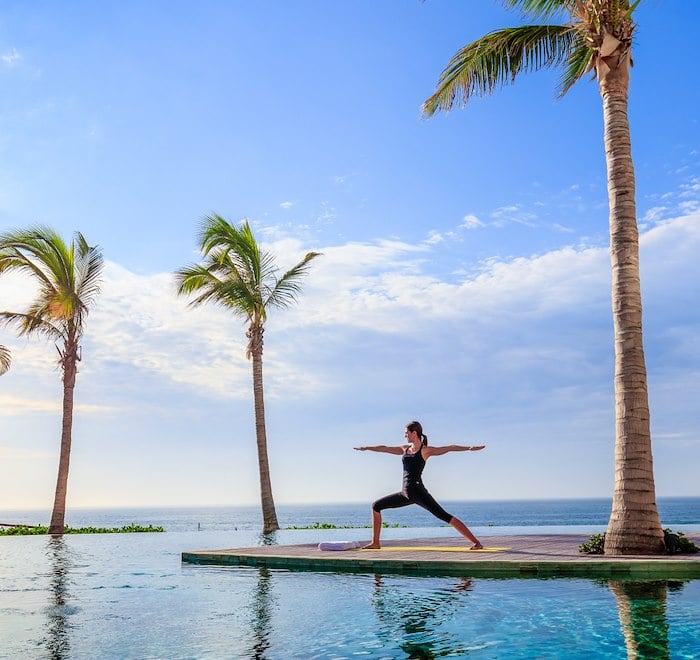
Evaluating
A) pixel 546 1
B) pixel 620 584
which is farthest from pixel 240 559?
pixel 546 1

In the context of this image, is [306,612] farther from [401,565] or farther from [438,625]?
[401,565]

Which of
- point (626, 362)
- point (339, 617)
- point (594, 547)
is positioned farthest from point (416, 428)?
point (339, 617)

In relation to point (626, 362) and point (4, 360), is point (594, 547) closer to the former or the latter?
point (626, 362)

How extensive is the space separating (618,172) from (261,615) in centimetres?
932

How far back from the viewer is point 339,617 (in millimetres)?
7770

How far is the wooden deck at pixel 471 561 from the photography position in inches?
405

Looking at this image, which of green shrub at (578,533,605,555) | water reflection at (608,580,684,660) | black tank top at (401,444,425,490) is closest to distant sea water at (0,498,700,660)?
water reflection at (608,580,684,660)

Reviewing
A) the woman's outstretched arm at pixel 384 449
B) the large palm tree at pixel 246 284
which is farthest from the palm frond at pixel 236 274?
the woman's outstretched arm at pixel 384 449

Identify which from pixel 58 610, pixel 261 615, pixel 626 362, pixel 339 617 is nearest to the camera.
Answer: pixel 339 617

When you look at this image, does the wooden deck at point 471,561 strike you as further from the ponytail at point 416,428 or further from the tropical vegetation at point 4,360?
the tropical vegetation at point 4,360

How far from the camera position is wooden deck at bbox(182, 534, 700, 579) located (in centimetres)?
1030

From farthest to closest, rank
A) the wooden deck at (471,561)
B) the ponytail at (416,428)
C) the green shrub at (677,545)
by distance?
1. the ponytail at (416,428)
2. the green shrub at (677,545)
3. the wooden deck at (471,561)

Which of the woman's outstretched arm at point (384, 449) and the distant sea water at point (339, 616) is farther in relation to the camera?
the woman's outstretched arm at point (384, 449)

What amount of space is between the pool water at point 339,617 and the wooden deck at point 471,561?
15.7 inches
